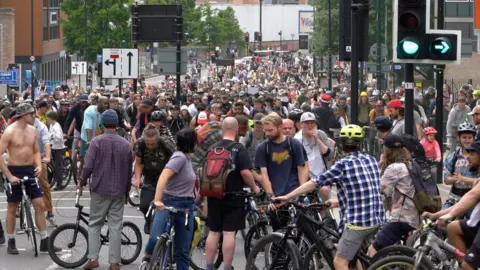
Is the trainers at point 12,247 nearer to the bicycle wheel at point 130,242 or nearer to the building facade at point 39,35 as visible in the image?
the bicycle wheel at point 130,242

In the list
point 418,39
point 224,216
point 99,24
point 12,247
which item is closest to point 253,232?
point 224,216

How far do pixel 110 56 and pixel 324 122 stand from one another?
9.01 meters

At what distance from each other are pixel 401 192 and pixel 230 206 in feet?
5.85

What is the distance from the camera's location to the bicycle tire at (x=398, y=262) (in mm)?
9883

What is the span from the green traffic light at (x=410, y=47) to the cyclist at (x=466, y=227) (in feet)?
13.4

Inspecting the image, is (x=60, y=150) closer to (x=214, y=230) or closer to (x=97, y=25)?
(x=214, y=230)

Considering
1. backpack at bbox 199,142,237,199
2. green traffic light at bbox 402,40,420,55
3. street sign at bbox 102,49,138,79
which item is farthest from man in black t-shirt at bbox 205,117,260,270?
street sign at bbox 102,49,138,79

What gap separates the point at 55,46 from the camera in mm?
105688

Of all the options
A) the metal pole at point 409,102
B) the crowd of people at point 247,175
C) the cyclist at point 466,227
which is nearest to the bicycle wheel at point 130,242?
the crowd of people at point 247,175

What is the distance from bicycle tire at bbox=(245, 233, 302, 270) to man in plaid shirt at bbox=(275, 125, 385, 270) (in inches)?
29.2

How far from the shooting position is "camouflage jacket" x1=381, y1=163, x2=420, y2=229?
1175 cm

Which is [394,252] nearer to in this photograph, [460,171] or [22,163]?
[460,171]

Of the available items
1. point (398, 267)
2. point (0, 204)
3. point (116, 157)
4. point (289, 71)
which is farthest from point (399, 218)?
point (289, 71)

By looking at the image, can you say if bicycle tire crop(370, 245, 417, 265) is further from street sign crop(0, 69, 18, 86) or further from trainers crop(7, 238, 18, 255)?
street sign crop(0, 69, 18, 86)
